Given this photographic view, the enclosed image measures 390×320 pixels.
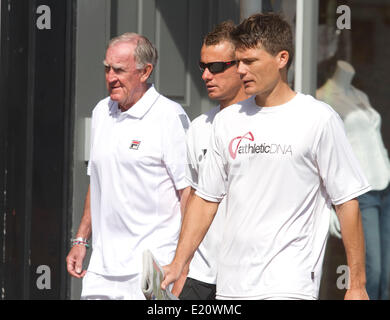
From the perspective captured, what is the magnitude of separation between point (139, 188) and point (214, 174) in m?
0.78

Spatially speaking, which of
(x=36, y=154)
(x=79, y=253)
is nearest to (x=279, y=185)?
(x=79, y=253)

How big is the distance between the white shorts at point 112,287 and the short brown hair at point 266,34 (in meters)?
1.45

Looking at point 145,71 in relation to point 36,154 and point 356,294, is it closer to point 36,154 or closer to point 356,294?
point 36,154

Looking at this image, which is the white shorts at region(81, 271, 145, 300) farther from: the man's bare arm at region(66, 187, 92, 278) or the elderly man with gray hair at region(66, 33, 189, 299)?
the man's bare arm at region(66, 187, 92, 278)

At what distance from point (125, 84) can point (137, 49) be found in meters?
0.21

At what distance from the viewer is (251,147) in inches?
164

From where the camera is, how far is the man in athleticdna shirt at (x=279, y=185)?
4.09m

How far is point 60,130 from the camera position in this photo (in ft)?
21.4

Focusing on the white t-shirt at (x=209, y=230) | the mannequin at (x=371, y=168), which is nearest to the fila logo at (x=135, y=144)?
the white t-shirt at (x=209, y=230)

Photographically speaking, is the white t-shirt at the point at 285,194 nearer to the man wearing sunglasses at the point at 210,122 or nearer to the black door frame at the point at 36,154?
the man wearing sunglasses at the point at 210,122

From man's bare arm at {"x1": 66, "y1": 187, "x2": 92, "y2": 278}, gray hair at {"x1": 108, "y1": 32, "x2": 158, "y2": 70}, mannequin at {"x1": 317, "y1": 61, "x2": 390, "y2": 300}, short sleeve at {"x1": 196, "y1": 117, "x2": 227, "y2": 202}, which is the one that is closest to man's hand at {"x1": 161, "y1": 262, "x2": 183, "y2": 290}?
short sleeve at {"x1": 196, "y1": 117, "x2": 227, "y2": 202}

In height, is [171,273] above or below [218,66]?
below
